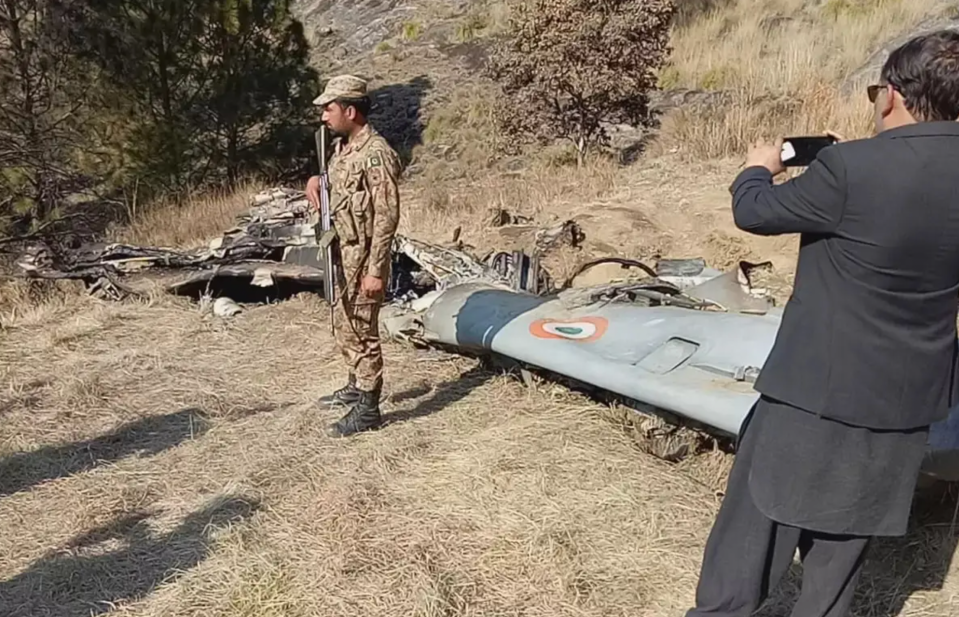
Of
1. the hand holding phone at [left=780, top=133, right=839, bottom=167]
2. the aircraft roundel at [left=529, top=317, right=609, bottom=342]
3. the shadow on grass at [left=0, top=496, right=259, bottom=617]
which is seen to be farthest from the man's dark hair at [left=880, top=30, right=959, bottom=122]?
the shadow on grass at [left=0, top=496, right=259, bottom=617]

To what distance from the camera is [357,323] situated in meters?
4.57

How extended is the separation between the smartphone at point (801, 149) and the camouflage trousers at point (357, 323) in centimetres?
250

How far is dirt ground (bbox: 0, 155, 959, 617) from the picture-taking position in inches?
134

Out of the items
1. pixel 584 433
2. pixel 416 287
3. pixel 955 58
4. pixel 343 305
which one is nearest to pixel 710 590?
pixel 955 58

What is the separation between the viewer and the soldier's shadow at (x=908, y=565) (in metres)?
3.28

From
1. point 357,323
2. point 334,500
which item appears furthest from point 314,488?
point 357,323

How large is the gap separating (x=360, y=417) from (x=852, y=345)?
3.01 metres

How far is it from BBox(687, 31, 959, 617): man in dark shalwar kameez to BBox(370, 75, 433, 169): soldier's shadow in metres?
14.9

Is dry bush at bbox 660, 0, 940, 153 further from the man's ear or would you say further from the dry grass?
the man's ear

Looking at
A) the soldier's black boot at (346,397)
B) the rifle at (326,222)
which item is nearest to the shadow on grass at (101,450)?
the soldier's black boot at (346,397)

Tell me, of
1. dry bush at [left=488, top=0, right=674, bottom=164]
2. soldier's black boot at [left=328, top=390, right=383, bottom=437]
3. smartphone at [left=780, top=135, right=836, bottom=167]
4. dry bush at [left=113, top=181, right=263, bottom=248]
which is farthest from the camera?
dry bush at [left=488, top=0, right=674, bottom=164]

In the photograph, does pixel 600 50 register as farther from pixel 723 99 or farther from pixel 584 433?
pixel 584 433

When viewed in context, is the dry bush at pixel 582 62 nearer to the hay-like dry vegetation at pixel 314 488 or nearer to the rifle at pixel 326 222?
the hay-like dry vegetation at pixel 314 488

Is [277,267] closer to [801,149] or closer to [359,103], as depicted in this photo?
[359,103]
